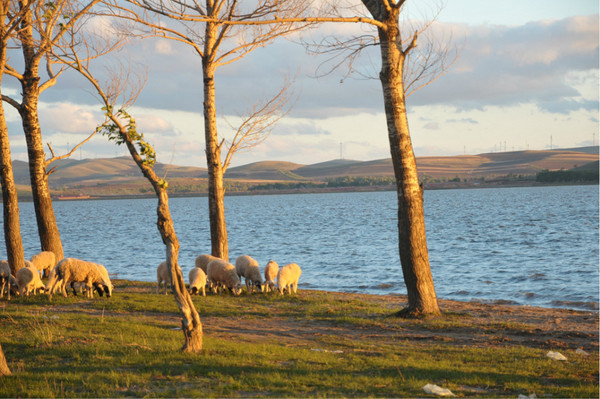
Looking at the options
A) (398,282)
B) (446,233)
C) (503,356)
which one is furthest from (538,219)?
(503,356)

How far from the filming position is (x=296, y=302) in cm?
1853

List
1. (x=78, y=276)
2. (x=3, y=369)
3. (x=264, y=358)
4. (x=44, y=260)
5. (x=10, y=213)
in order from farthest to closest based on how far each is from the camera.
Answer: (x=44, y=260) → (x=10, y=213) → (x=78, y=276) → (x=264, y=358) → (x=3, y=369)

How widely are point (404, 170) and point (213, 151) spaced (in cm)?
812

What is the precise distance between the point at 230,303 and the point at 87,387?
929 centimetres

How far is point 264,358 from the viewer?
1035cm

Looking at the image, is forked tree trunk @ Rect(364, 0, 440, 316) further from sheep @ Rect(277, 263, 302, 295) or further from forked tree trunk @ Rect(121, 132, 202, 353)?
forked tree trunk @ Rect(121, 132, 202, 353)

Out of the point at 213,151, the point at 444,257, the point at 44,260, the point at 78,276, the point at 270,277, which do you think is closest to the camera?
the point at 78,276

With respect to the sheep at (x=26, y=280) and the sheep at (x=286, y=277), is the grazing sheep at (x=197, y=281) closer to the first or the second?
the sheep at (x=286, y=277)

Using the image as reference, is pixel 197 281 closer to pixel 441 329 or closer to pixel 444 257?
pixel 441 329

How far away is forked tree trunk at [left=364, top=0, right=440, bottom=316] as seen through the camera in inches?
596

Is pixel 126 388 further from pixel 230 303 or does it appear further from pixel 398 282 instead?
pixel 398 282

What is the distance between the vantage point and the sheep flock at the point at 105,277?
18.0 metres

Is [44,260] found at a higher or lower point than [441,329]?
higher

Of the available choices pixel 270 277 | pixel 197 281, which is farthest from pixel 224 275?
pixel 270 277
